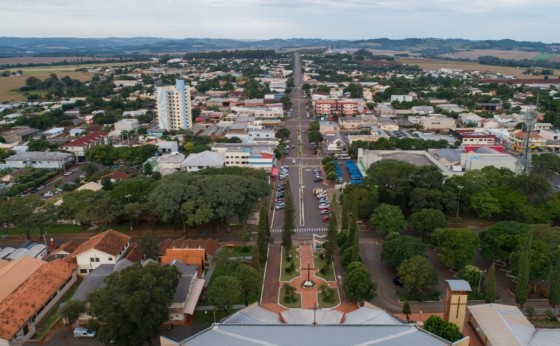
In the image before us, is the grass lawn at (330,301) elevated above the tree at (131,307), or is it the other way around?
the tree at (131,307)

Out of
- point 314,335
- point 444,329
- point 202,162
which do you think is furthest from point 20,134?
point 444,329

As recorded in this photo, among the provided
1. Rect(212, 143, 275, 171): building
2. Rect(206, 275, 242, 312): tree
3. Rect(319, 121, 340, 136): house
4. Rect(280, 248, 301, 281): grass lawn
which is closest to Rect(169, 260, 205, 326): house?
Rect(206, 275, 242, 312): tree

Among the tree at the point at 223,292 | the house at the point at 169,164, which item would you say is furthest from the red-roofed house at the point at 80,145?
the tree at the point at 223,292

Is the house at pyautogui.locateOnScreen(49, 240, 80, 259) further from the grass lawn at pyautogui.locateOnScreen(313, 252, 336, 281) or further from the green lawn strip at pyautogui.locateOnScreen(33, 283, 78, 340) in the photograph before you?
the grass lawn at pyautogui.locateOnScreen(313, 252, 336, 281)

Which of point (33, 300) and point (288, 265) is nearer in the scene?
point (33, 300)

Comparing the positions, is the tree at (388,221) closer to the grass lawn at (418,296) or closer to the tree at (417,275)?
the tree at (417,275)

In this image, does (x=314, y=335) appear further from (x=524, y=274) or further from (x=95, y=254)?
(x=95, y=254)

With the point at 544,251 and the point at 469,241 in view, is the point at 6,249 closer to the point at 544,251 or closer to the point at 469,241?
the point at 469,241
